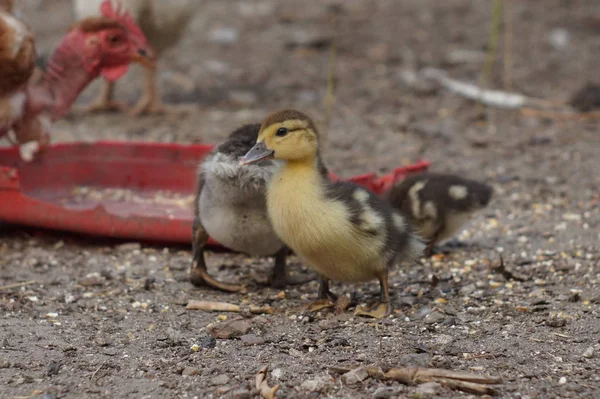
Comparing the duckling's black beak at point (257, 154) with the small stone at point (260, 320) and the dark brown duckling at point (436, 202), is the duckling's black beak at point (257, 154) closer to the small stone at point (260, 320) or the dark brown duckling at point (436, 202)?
the small stone at point (260, 320)

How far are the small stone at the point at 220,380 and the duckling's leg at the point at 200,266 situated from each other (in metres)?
1.21

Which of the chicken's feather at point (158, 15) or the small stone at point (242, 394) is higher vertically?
the chicken's feather at point (158, 15)

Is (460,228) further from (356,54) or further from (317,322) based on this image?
(356,54)

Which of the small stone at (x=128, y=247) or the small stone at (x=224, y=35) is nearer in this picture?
the small stone at (x=128, y=247)

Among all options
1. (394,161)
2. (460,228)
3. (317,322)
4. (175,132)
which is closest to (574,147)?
(394,161)

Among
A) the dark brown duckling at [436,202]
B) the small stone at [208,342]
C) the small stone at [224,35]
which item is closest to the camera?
the small stone at [208,342]

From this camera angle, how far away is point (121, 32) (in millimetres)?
5977

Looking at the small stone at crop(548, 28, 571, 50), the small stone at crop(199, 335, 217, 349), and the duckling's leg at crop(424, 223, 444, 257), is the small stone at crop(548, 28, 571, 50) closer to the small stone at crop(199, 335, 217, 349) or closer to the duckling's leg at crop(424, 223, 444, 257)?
the duckling's leg at crop(424, 223, 444, 257)

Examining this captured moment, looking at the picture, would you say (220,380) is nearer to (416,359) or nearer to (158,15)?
(416,359)

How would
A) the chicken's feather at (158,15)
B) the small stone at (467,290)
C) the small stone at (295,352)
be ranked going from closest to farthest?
the small stone at (295,352) < the small stone at (467,290) < the chicken's feather at (158,15)

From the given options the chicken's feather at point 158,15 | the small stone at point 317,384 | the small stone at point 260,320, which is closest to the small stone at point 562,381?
the small stone at point 317,384

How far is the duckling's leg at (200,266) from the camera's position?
4668 mm

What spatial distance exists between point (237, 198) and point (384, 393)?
1.42 m

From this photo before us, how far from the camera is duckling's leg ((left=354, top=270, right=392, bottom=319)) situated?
13.5ft
